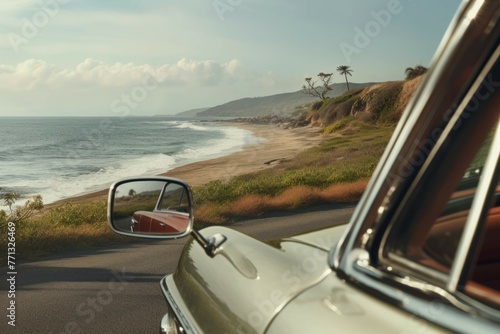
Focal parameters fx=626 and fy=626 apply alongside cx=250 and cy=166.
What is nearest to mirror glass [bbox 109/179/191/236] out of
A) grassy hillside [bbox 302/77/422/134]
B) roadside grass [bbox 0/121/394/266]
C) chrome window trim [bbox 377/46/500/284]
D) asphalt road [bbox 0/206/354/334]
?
chrome window trim [bbox 377/46/500/284]

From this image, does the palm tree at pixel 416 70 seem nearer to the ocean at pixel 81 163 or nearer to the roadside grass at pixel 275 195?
the roadside grass at pixel 275 195

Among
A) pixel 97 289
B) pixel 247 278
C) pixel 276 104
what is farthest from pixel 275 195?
pixel 276 104

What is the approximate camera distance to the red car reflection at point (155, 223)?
2291mm

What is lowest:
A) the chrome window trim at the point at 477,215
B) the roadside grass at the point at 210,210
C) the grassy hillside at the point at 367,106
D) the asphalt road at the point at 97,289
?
the roadside grass at the point at 210,210

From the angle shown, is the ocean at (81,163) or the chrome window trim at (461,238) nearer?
the chrome window trim at (461,238)

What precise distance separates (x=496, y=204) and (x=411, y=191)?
87 cm

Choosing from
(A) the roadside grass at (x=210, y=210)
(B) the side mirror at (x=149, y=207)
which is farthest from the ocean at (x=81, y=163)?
(B) the side mirror at (x=149, y=207)

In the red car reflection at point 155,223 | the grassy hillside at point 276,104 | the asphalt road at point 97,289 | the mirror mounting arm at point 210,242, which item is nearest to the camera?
the mirror mounting arm at point 210,242

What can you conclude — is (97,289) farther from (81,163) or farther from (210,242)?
(81,163)

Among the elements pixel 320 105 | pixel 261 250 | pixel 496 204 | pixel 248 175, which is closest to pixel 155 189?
pixel 261 250

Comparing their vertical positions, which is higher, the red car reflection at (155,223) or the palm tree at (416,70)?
the palm tree at (416,70)

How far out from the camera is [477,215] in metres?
1.05

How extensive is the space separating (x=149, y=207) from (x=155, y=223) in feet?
0.27

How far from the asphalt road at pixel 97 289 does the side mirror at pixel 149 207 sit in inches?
132
